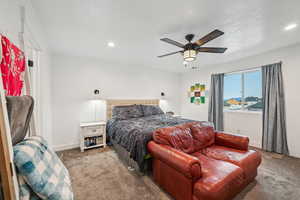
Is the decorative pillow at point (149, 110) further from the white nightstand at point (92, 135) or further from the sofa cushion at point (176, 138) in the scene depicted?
the sofa cushion at point (176, 138)

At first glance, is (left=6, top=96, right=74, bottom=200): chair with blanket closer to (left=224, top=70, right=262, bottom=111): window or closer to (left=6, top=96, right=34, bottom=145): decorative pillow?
(left=6, top=96, right=34, bottom=145): decorative pillow

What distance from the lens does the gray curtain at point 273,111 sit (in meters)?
2.84

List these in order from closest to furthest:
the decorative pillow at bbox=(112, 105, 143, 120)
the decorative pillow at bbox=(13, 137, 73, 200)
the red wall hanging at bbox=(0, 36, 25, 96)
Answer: the decorative pillow at bbox=(13, 137, 73, 200)
the red wall hanging at bbox=(0, 36, 25, 96)
the decorative pillow at bbox=(112, 105, 143, 120)

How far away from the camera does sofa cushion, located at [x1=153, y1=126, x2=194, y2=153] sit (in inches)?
71.2

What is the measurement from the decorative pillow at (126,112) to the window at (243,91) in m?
2.88

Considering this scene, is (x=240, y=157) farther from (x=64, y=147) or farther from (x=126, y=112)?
(x=64, y=147)

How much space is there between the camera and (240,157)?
1765 mm

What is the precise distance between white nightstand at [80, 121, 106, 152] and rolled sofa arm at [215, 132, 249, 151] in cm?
265

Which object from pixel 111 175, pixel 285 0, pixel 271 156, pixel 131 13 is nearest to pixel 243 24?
pixel 285 0

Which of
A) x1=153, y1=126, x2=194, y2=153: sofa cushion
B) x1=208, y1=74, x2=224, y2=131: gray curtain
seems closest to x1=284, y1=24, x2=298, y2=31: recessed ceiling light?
x1=208, y1=74, x2=224, y2=131: gray curtain

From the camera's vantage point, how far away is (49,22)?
73.2 inches

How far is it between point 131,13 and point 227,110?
12.7ft

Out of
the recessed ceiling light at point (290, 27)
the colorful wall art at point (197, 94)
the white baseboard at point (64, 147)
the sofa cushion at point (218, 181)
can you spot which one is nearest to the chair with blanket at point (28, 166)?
the sofa cushion at point (218, 181)

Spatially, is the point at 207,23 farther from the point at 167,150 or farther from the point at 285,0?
the point at 167,150
